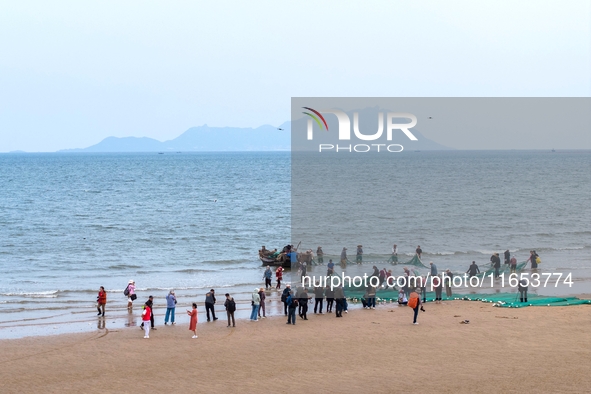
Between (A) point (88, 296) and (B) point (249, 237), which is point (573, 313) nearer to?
(A) point (88, 296)

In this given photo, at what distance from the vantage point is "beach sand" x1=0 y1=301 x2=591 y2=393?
51.5ft

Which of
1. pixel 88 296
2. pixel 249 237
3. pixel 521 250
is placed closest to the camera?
pixel 88 296

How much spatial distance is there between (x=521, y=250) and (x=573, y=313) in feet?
69.0

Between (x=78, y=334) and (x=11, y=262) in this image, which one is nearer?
(x=78, y=334)

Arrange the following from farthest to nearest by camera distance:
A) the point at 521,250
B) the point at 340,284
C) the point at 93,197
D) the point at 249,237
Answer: the point at 93,197 → the point at 249,237 → the point at 521,250 → the point at 340,284

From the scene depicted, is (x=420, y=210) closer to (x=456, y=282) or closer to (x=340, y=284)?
(x=456, y=282)

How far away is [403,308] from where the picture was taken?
82.3 feet

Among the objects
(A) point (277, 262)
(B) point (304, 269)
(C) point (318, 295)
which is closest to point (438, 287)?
(C) point (318, 295)

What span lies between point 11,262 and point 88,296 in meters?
12.8

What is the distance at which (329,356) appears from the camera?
59.6ft

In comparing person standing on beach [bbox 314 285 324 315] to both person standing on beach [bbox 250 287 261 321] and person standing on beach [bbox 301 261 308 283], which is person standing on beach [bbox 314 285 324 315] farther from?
person standing on beach [bbox 301 261 308 283]

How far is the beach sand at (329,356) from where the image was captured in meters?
15.7

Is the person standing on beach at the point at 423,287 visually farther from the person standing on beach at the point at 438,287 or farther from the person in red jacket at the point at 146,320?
the person in red jacket at the point at 146,320

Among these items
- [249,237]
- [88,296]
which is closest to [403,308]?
[88,296]
